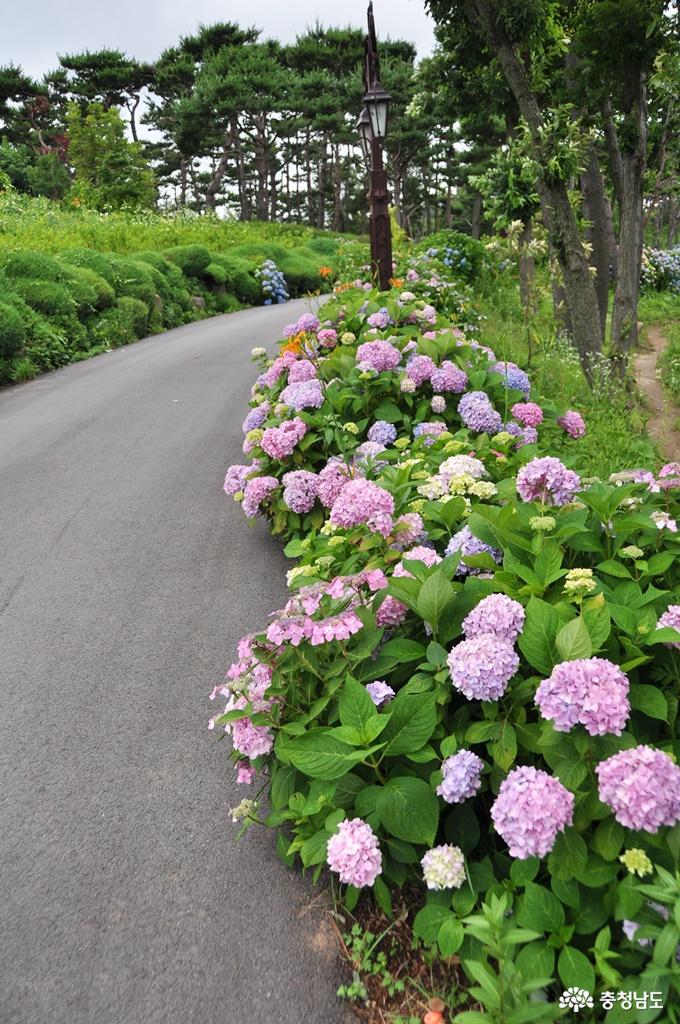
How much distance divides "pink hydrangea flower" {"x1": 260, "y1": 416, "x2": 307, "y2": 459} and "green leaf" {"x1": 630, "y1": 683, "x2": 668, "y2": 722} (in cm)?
267

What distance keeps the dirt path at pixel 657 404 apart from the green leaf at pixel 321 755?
547 cm

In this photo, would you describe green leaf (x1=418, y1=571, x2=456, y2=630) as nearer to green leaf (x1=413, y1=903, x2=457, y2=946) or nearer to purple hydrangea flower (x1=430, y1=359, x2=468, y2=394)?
green leaf (x1=413, y1=903, x2=457, y2=946)

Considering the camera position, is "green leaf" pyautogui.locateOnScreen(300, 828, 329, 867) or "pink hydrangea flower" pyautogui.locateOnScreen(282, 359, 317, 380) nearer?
"green leaf" pyautogui.locateOnScreen(300, 828, 329, 867)

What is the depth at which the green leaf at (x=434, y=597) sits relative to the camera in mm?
2146

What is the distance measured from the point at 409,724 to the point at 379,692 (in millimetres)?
155

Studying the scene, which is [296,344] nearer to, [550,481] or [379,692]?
[550,481]

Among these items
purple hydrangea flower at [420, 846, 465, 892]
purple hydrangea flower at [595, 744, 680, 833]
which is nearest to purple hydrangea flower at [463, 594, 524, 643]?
purple hydrangea flower at [595, 744, 680, 833]

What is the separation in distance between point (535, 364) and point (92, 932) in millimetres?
7068

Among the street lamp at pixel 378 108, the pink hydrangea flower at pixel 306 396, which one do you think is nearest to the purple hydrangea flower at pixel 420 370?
the pink hydrangea flower at pixel 306 396

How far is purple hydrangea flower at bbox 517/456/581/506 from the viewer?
263 centimetres

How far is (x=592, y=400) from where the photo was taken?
23.2ft

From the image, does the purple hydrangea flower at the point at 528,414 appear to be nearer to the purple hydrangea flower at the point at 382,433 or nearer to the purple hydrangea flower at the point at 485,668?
the purple hydrangea flower at the point at 382,433

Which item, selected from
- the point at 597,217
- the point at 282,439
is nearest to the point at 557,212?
the point at 597,217

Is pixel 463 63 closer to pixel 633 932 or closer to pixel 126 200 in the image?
pixel 633 932
